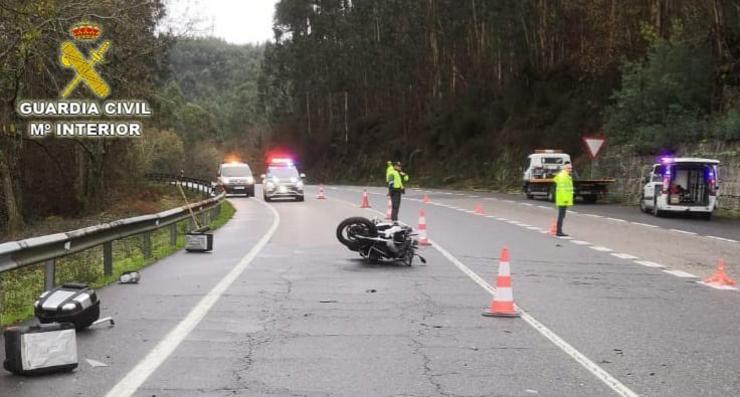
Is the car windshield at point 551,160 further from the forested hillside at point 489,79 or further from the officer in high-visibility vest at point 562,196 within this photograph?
the officer in high-visibility vest at point 562,196

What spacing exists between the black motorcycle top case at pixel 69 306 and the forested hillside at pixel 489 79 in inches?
1002

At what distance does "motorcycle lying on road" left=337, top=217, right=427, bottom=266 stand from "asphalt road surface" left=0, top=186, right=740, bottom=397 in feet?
0.69

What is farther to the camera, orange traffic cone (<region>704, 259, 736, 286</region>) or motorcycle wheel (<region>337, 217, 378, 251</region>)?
motorcycle wheel (<region>337, 217, 378, 251</region>)

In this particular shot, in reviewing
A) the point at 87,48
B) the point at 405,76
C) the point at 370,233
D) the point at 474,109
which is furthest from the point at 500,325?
the point at 405,76

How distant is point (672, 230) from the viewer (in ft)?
68.6

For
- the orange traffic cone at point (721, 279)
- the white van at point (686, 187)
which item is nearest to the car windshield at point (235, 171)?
the white van at point (686, 187)

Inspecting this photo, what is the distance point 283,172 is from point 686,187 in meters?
18.4

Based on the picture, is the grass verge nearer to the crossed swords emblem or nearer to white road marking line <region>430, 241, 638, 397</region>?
the crossed swords emblem

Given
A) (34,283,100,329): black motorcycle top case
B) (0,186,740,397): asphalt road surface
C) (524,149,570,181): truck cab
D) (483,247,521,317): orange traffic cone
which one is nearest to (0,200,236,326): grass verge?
(0,186,740,397): asphalt road surface

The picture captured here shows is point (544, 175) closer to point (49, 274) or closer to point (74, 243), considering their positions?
point (74, 243)

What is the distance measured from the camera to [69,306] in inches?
283

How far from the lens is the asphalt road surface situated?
587 cm

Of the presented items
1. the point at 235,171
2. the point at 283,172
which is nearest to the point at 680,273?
the point at 283,172

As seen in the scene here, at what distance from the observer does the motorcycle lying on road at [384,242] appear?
1280 centimetres
